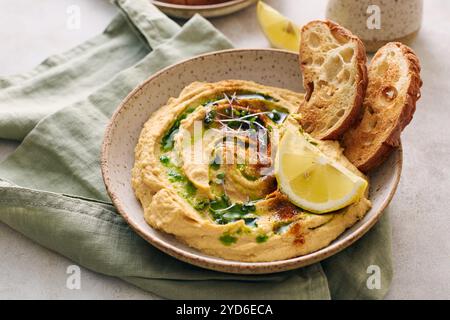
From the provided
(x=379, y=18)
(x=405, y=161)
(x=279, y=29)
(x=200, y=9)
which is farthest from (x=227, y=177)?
(x=200, y=9)

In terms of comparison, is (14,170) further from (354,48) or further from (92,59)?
(354,48)

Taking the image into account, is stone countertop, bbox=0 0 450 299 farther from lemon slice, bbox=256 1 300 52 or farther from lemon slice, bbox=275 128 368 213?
lemon slice, bbox=275 128 368 213

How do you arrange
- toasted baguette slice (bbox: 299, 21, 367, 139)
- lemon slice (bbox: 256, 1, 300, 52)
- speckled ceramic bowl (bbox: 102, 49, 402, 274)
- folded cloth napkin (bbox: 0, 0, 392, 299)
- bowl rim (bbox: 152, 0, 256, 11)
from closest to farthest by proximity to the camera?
speckled ceramic bowl (bbox: 102, 49, 402, 274) < folded cloth napkin (bbox: 0, 0, 392, 299) < toasted baguette slice (bbox: 299, 21, 367, 139) < lemon slice (bbox: 256, 1, 300, 52) < bowl rim (bbox: 152, 0, 256, 11)

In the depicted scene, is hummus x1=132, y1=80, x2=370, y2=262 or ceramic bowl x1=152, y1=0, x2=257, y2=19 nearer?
hummus x1=132, y1=80, x2=370, y2=262

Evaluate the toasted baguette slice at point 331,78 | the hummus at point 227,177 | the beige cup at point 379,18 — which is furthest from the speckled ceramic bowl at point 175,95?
the beige cup at point 379,18

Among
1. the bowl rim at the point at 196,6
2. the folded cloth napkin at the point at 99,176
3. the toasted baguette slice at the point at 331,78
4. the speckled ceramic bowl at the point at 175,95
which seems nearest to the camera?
the speckled ceramic bowl at the point at 175,95

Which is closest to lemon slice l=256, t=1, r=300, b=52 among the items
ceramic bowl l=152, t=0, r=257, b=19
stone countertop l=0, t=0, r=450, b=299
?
stone countertop l=0, t=0, r=450, b=299

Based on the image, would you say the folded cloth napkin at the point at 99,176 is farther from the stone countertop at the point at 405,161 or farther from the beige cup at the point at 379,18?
the beige cup at the point at 379,18
